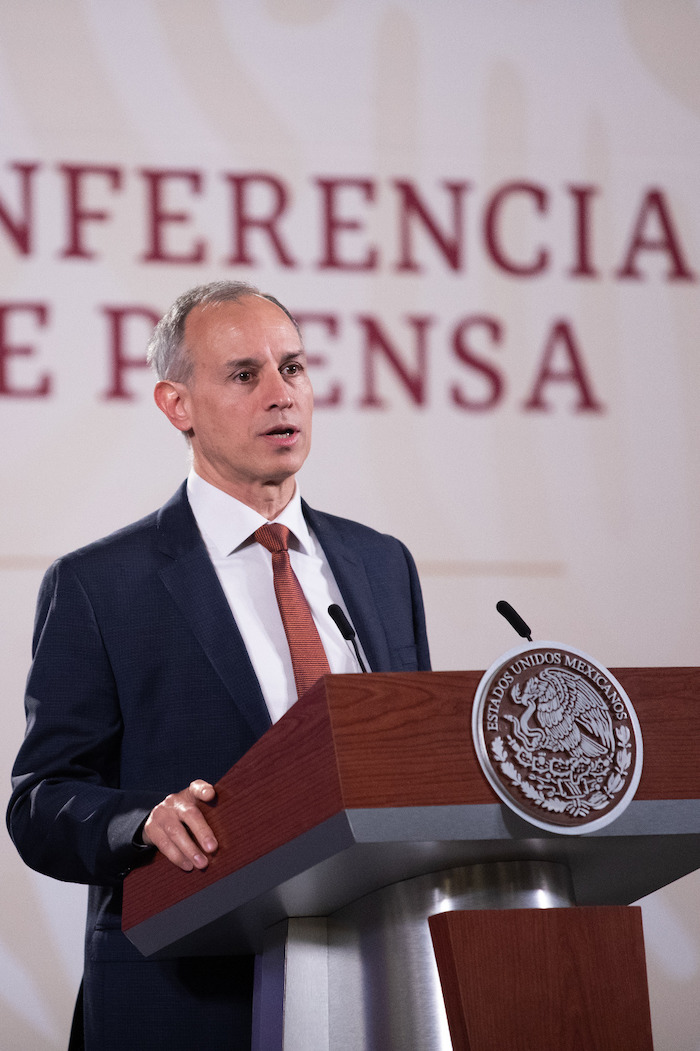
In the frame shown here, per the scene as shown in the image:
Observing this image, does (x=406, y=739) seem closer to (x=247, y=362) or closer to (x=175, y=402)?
(x=247, y=362)

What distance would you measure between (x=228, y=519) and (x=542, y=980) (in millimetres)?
1036

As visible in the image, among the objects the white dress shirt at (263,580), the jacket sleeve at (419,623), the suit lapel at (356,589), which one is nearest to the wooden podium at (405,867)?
the white dress shirt at (263,580)

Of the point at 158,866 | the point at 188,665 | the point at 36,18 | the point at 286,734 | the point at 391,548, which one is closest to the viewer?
the point at 286,734

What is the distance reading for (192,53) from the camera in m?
3.15

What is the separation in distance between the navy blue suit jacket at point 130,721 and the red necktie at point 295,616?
78mm

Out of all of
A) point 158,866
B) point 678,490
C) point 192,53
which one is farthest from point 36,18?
point 158,866

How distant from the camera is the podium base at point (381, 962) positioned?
4.08 feet

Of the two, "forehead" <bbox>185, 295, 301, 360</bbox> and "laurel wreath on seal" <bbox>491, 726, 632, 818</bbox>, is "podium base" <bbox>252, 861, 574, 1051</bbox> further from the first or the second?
"forehead" <bbox>185, 295, 301, 360</bbox>

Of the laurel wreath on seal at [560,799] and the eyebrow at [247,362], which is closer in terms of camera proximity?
the laurel wreath on seal at [560,799]

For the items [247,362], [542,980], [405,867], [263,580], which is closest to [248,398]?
[247,362]

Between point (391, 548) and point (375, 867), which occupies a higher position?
point (391, 548)

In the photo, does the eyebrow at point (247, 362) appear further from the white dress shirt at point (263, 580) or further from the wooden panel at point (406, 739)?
the wooden panel at point (406, 739)

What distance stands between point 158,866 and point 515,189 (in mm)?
2317

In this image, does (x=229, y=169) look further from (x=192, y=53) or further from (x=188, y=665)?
(x=188, y=665)
